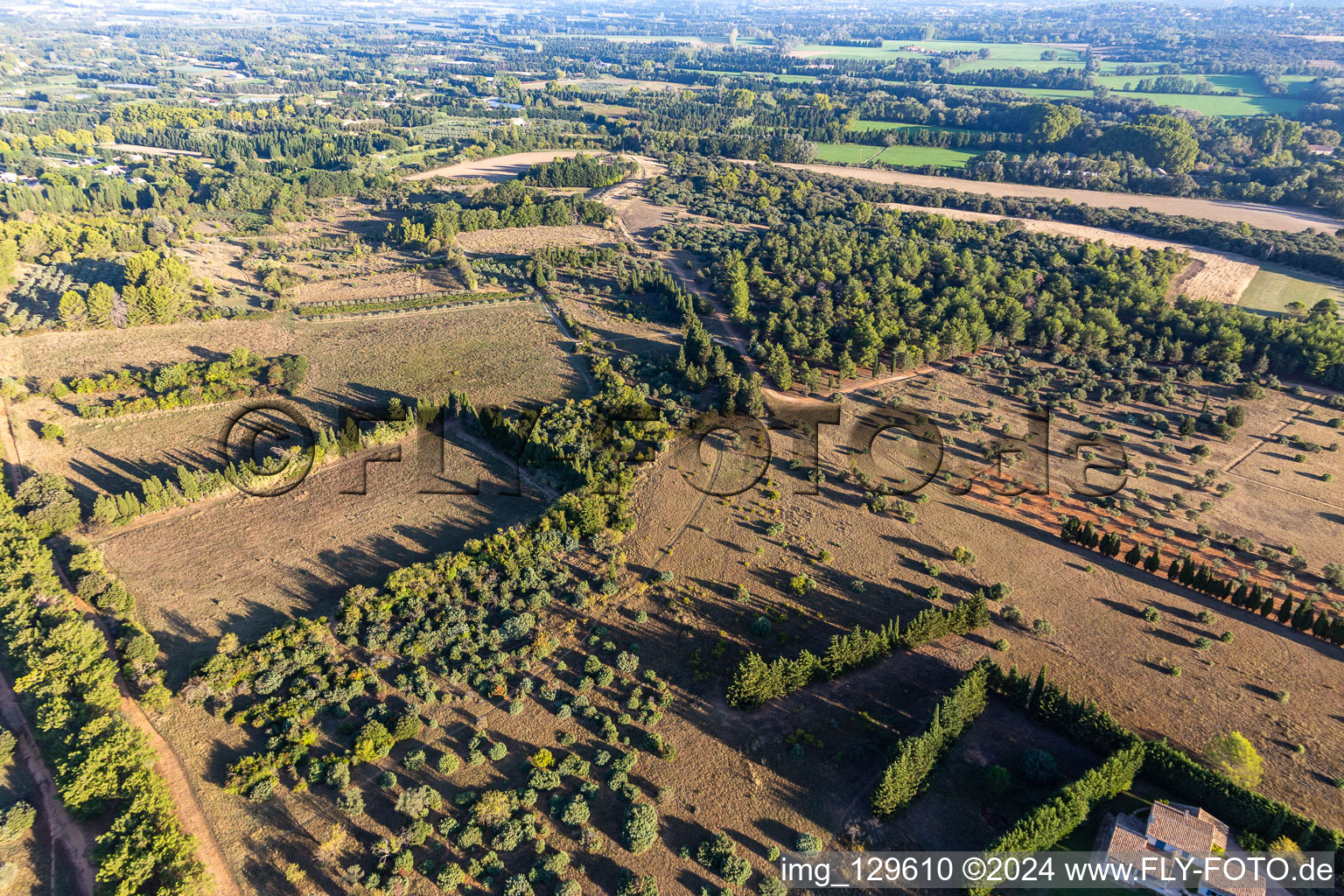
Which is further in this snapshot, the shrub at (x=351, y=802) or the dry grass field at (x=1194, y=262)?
the dry grass field at (x=1194, y=262)

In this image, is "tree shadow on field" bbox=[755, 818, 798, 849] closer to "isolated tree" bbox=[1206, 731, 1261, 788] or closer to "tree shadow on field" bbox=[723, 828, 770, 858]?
"tree shadow on field" bbox=[723, 828, 770, 858]

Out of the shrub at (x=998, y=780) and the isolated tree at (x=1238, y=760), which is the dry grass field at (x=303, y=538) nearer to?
the shrub at (x=998, y=780)

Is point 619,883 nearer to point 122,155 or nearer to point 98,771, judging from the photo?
point 98,771

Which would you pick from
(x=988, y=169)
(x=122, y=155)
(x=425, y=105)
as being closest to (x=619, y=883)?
(x=988, y=169)

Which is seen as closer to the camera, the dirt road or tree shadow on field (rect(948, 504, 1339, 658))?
tree shadow on field (rect(948, 504, 1339, 658))

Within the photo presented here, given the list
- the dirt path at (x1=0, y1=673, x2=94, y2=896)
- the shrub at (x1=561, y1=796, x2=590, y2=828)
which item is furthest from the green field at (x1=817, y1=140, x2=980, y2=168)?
the dirt path at (x1=0, y1=673, x2=94, y2=896)

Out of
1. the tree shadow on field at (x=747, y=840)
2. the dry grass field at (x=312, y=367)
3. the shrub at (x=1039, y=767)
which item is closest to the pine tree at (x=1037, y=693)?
the shrub at (x=1039, y=767)
